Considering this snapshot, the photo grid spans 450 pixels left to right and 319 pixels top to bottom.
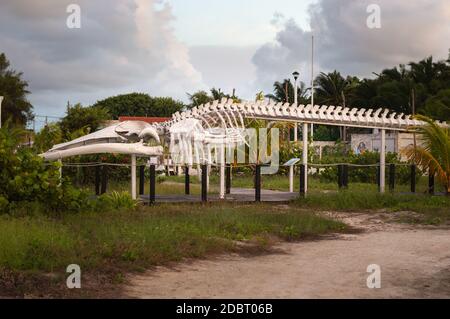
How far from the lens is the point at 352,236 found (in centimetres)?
1061

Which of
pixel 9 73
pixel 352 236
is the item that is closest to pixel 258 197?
pixel 352 236

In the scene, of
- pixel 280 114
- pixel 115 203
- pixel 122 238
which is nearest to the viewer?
pixel 122 238

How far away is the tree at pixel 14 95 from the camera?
1478 inches

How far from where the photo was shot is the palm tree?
1558 centimetres

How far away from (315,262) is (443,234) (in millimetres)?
3987

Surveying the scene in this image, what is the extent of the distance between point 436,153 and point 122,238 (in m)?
10.5

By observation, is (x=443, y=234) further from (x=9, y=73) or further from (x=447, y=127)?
(x=9, y=73)

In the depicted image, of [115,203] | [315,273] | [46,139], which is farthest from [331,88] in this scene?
[315,273]

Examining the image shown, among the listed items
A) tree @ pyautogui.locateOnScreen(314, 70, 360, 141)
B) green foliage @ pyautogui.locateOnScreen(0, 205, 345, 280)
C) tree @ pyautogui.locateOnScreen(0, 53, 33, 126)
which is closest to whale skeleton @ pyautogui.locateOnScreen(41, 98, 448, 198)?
green foliage @ pyautogui.locateOnScreen(0, 205, 345, 280)

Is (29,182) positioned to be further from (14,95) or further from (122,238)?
(14,95)

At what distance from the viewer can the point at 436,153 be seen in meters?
16.0

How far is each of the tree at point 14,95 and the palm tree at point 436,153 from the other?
92.6 ft
